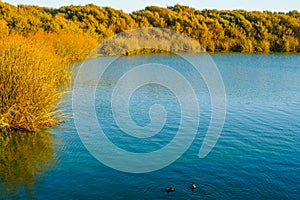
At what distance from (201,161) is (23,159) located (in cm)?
436

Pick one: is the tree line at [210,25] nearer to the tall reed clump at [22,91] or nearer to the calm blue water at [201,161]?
the calm blue water at [201,161]

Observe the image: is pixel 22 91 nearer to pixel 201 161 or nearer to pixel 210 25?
pixel 201 161

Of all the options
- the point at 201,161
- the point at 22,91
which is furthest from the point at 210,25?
the point at 201,161

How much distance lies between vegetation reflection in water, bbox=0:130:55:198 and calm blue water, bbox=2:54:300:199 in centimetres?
15

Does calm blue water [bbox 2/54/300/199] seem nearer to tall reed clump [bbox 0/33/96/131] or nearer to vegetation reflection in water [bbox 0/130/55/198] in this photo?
vegetation reflection in water [bbox 0/130/55/198]

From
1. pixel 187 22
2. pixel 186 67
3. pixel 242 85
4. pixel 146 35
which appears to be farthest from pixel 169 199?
pixel 187 22

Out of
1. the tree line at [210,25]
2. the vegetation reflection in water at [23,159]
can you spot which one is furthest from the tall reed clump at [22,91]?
→ the tree line at [210,25]

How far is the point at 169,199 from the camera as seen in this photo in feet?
23.1

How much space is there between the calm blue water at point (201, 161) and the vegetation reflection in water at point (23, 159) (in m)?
0.15

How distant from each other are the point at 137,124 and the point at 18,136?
152 inches

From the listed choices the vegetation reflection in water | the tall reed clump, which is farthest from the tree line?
the vegetation reflection in water

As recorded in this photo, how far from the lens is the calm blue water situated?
24.3ft

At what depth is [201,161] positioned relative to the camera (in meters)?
9.10

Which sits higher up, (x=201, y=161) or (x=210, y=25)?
(x=210, y=25)
